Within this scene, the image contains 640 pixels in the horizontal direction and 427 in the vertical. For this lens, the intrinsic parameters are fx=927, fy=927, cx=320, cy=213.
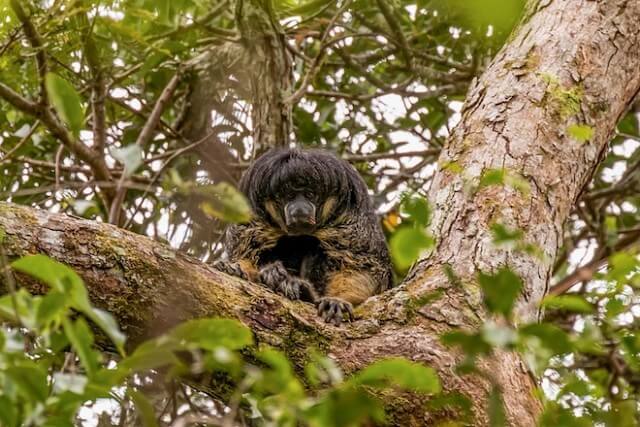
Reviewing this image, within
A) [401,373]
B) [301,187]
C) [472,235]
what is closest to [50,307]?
[401,373]

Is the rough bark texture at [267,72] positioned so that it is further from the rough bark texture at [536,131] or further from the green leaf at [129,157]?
the green leaf at [129,157]

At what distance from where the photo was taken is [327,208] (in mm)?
5938

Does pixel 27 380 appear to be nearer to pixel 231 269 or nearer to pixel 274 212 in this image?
pixel 231 269

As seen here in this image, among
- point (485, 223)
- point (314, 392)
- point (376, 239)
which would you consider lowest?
point (314, 392)

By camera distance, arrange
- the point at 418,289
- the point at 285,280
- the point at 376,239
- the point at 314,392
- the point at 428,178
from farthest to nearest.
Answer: the point at 428,178 → the point at 376,239 → the point at 285,280 → the point at 418,289 → the point at 314,392

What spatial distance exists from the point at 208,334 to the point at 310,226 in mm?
3394

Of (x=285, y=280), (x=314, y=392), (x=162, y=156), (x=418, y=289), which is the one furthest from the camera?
(x=162, y=156)

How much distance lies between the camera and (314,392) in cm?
343

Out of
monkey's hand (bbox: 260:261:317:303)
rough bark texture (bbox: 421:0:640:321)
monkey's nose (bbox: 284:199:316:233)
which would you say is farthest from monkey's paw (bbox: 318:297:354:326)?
monkey's nose (bbox: 284:199:316:233)

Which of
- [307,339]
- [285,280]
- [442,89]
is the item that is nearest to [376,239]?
[285,280]

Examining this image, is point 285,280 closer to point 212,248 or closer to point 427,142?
point 212,248

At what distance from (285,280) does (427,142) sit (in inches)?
105

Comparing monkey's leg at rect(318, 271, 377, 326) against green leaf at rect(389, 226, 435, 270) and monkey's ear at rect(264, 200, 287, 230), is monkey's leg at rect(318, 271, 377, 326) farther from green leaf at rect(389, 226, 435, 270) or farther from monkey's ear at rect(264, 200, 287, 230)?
green leaf at rect(389, 226, 435, 270)

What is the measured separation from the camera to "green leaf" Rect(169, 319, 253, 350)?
221cm
